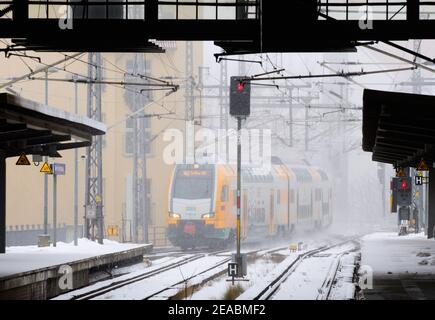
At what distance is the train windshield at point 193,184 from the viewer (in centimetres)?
3862

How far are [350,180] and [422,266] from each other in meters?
75.7

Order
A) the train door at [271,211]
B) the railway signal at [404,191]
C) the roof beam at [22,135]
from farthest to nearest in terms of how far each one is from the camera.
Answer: the train door at [271,211], the railway signal at [404,191], the roof beam at [22,135]

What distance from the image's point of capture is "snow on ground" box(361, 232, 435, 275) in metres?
23.2

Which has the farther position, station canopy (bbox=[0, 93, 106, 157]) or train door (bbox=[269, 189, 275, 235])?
train door (bbox=[269, 189, 275, 235])

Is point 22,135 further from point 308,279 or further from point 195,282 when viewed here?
point 308,279

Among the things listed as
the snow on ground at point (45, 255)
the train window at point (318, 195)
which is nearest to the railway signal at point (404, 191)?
the train window at point (318, 195)

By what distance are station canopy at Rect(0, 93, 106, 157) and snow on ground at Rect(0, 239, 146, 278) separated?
246cm

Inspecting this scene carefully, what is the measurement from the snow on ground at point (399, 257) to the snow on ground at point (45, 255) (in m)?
6.53

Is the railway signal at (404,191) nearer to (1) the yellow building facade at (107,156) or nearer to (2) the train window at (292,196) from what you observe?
(2) the train window at (292,196)

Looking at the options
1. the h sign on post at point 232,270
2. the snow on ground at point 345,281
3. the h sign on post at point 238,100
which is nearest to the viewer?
the snow on ground at point 345,281

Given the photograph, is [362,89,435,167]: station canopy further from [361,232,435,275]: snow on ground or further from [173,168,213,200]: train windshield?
[173,168,213,200]: train windshield

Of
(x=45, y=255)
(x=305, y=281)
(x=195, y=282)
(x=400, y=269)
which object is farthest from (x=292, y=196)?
(x=400, y=269)

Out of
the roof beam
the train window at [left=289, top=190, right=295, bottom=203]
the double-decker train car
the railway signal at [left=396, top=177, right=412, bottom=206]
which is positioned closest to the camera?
the roof beam

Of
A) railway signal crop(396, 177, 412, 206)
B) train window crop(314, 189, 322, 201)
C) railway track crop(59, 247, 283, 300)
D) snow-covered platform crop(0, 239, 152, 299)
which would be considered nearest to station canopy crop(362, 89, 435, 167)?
railway track crop(59, 247, 283, 300)
